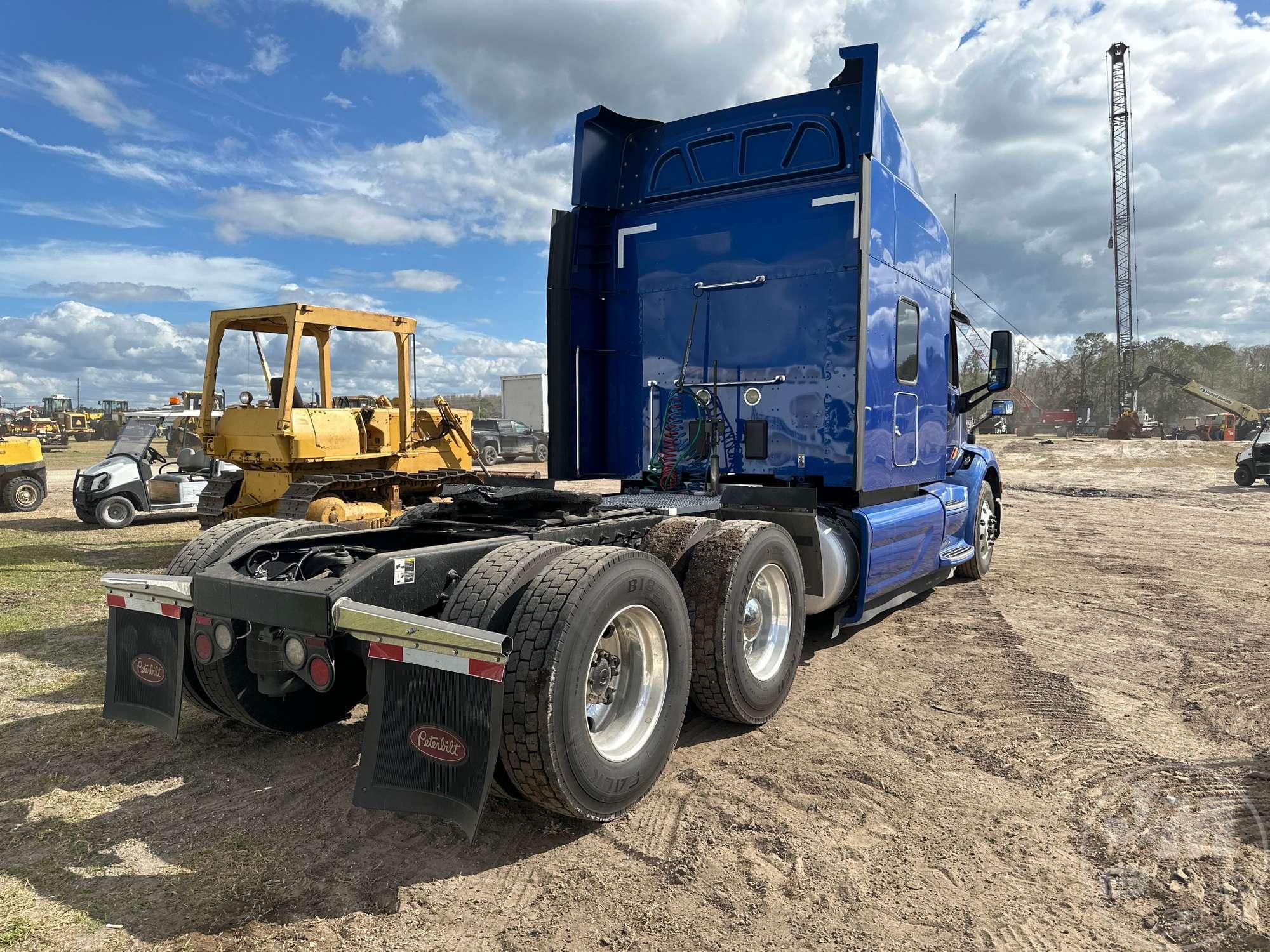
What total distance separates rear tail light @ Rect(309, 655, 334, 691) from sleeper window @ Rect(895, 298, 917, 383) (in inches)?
188

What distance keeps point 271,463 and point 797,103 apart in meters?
6.54

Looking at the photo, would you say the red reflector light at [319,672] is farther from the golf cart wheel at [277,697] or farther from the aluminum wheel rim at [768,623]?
the aluminum wheel rim at [768,623]

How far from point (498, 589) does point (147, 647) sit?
1764 mm

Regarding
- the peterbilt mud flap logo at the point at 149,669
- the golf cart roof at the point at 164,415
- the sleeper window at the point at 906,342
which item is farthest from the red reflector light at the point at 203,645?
the golf cart roof at the point at 164,415

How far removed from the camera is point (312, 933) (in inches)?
107

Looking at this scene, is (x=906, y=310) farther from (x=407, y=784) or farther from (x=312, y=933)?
(x=312, y=933)

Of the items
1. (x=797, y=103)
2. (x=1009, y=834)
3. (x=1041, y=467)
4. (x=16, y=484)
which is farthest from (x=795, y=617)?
(x=1041, y=467)

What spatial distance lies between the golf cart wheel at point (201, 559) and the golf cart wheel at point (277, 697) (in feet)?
0.15

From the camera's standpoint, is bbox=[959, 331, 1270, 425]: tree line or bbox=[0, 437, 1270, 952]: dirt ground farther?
bbox=[959, 331, 1270, 425]: tree line

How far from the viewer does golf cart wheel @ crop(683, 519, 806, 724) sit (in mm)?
4258

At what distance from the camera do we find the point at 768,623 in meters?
4.99

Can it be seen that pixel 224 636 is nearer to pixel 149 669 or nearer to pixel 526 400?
pixel 149 669

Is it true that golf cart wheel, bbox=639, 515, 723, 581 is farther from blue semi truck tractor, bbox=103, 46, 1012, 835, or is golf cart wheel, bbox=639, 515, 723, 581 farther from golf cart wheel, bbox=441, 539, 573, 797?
golf cart wheel, bbox=441, 539, 573, 797

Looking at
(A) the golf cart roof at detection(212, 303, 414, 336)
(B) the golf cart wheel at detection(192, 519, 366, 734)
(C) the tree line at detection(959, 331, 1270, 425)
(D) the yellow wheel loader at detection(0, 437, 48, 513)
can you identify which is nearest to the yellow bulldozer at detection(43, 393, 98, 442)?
(D) the yellow wheel loader at detection(0, 437, 48, 513)
